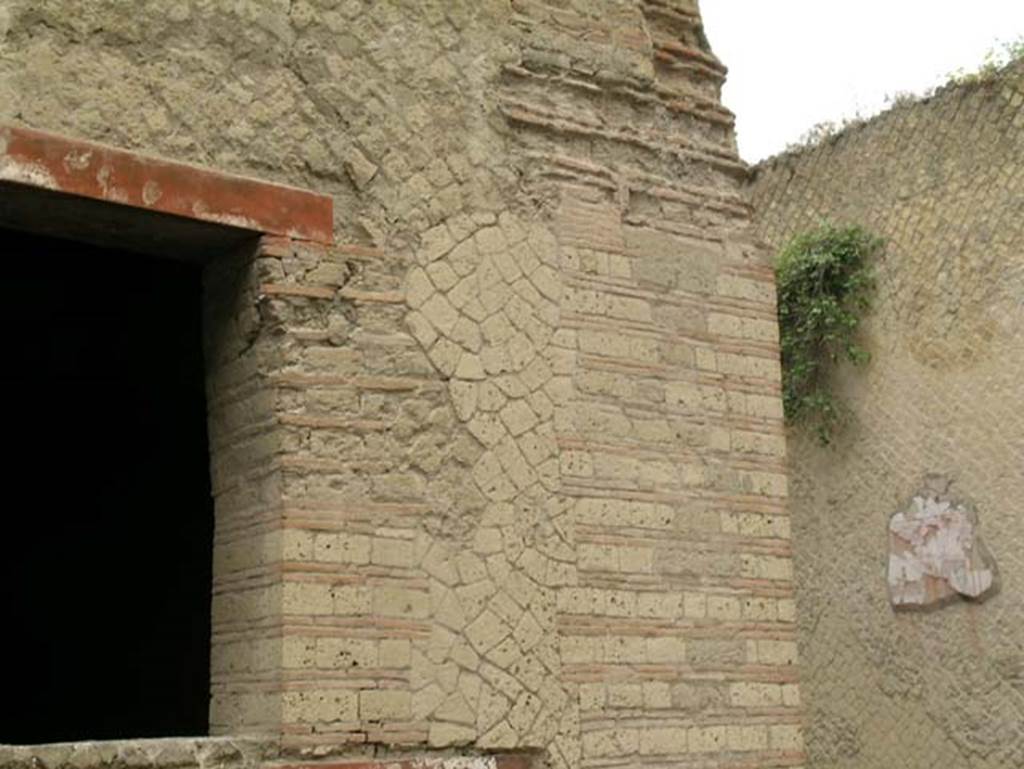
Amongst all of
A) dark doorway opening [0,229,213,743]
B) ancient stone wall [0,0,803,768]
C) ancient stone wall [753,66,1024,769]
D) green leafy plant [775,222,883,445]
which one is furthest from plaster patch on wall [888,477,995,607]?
dark doorway opening [0,229,213,743]

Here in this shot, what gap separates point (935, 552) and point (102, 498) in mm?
5057

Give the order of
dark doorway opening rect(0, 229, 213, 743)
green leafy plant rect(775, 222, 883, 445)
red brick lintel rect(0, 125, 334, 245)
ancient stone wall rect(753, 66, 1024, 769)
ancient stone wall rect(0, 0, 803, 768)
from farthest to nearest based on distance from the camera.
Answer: green leafy plant rect(775, 222, 883, 445)
ancient stone wall rect(753, 66, 1024, 769)
dark doorway opening rect(0, 229, 213, 743)
ancient stone wall rect(0, 0, 803, 768)
red brick lintel rect(0, 125, 334, 245)

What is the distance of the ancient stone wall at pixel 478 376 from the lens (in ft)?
13.5

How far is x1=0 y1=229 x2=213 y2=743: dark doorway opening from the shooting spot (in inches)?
224

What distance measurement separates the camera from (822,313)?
982 cm

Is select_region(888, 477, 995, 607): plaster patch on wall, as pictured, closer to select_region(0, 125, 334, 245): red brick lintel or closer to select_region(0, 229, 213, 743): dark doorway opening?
select_region(0, 229, 213, 743): dark doorway opening

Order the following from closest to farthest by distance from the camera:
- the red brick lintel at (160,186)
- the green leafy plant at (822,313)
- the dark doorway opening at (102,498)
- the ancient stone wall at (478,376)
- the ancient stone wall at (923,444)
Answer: the red brick lintel at (160,186), the ancient stone wall at (478,376), the dark doorway opening at (102,498), the ancient stone wall at (923,444), the green leafy plant at (822,313)

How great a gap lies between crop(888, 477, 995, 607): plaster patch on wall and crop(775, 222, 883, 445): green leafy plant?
83 cm

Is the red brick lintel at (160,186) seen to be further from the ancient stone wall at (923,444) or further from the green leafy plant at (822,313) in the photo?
the green leafy plant at (822,313)

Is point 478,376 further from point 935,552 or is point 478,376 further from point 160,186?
point 935,552

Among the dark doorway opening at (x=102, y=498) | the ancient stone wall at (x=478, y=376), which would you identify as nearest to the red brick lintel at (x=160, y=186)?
the ancient stone wall at (x=478, y=376)

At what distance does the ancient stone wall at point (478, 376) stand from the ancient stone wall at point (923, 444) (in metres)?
4.05

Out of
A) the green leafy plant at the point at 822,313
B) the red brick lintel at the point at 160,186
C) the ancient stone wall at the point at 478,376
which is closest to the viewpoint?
the red brick lintel at the point at 160,186

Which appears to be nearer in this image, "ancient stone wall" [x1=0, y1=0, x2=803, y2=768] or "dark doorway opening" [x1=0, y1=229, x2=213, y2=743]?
"ancient stone wall" [x1=0, y1=0, x2=803, y2=768]
